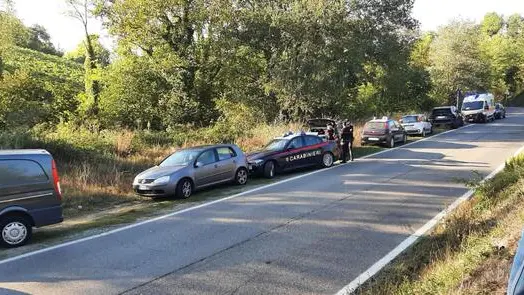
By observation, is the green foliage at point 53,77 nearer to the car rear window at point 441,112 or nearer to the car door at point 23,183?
the car door at point 23,183

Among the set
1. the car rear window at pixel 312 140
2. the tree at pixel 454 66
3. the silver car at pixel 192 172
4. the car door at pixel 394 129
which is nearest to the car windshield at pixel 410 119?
the car door at pixel 394 129

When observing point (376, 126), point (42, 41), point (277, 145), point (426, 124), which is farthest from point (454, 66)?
point (42, 41)

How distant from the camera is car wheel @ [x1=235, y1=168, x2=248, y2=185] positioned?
50.4 feet

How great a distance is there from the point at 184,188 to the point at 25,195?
4932 millimetres

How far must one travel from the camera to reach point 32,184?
930cm

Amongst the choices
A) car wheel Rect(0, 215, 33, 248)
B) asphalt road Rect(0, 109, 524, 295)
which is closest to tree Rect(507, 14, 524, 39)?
asphalt road Rect(0, 109, 524, 295)

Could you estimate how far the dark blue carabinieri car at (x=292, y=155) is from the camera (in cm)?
1659

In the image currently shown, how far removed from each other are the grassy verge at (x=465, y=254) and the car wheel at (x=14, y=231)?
6.37 m

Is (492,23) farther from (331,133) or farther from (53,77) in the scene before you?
(331,133)

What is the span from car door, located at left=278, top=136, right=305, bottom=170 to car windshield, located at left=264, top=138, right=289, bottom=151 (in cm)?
18

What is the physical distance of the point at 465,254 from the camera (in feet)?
20.0

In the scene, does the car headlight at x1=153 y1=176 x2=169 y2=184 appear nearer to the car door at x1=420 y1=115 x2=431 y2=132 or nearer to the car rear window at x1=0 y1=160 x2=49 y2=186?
the car rear window at x1=0 y1=160 x2=49 y2=186

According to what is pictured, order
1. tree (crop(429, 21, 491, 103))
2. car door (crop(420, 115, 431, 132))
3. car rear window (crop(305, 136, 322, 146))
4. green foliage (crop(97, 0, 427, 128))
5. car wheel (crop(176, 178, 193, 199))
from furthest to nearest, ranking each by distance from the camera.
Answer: tree (crop(429, 21, 491, 103)) < car door (crop(420, 115, 431, 132)) < green foliage (crop(97, 0, 427, 128)) < car rear window (crop(305, 136, 322, 146)) < car wheel (crop(176, 178, 193, 199))

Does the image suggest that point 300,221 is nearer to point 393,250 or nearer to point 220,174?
point 393,250
